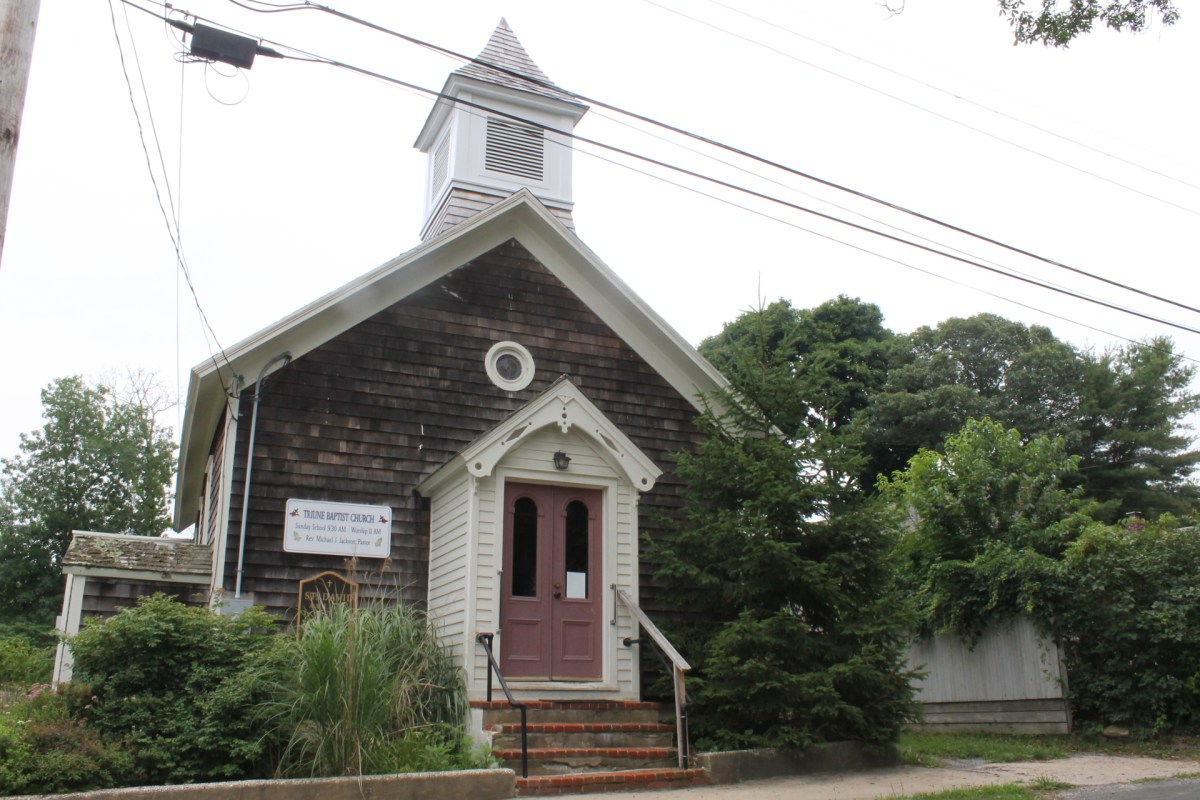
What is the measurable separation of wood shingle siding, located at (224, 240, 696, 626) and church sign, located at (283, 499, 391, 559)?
9 cm

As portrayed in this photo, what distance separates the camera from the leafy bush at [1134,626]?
11.4 m

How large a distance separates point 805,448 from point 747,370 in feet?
3.87

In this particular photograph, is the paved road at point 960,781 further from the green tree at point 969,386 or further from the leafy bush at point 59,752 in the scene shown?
the green tree at point 969,386

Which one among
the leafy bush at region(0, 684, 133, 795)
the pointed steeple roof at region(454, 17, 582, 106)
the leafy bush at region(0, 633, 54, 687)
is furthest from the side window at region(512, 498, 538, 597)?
the leafy bush at region(0, 633, 54, 687)

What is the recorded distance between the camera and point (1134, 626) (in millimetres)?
11758

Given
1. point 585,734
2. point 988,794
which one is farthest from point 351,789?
point 988,794

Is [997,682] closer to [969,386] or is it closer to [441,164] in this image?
[441,164]

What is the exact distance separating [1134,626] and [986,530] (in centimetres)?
337

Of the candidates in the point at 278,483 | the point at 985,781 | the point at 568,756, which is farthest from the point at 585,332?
the point at 985,781

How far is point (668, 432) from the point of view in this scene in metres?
13.5

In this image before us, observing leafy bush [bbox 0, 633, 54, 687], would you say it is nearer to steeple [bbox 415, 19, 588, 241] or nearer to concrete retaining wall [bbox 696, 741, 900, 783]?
steeple [bbox 415, 19, 588, 241]

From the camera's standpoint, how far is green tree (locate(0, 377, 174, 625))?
37.9 metres

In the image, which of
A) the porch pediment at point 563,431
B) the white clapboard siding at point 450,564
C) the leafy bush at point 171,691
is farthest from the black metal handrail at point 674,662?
the leafy bush at point 171,691

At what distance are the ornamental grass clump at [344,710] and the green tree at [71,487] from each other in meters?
33.8
